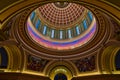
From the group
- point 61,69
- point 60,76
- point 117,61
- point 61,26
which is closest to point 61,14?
point 61,26

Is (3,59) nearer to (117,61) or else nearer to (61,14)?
(61,14)

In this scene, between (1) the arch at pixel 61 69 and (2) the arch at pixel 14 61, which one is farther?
(1) the arch at pixel 61 69

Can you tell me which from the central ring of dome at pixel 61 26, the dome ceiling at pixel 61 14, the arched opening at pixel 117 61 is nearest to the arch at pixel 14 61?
the central ring of dome at pixel 61 26

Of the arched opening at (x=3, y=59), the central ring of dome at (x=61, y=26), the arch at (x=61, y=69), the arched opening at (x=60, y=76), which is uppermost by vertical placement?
the central ring of dome at (x=61, y=26)

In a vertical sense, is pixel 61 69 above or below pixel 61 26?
below

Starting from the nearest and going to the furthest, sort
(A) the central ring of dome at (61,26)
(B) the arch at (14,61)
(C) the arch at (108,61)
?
(C) the arch at (108,61)
(B) the arch at (14,61)
(A) the central ring of dome at (61,26)

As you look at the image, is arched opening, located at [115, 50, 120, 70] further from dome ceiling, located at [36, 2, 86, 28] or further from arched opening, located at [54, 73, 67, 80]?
dome ceiling, located at [36, 2, 86, 28]

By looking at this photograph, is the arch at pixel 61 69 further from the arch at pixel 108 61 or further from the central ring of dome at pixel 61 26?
the arch at pixel 108 61

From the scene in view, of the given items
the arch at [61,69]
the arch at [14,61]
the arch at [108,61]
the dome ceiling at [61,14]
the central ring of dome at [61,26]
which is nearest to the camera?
the arch at [108,61]

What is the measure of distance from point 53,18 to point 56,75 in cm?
720

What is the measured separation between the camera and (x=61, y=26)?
21.6m

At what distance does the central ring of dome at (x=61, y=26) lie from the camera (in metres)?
18.8

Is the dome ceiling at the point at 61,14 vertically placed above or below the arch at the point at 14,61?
above

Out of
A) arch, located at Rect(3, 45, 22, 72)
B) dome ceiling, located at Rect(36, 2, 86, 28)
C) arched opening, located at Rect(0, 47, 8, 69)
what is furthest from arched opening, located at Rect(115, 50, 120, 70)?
arched opening, located at Rect(0, 47, 8, 69)
